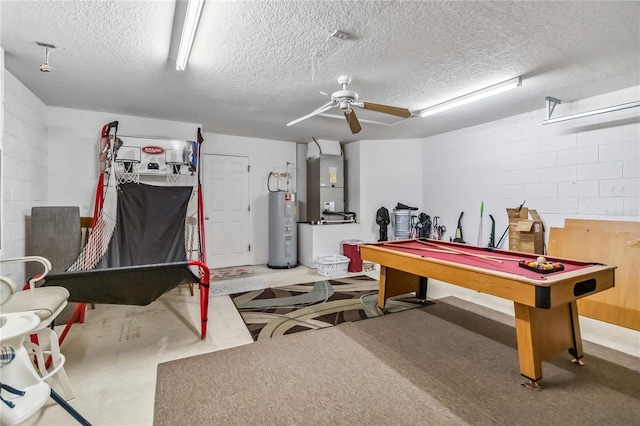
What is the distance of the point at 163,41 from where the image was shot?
7.61 ft

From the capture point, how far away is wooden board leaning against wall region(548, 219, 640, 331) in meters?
2.95

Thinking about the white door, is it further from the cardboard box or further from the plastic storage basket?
the cardboard box

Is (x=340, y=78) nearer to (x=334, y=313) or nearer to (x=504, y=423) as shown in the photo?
→ (x=334, y=313)

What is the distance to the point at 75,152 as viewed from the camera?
3.99m

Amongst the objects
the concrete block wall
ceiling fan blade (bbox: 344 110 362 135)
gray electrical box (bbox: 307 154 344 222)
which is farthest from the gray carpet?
gray electrical box (bbox: 307 154 344 222)

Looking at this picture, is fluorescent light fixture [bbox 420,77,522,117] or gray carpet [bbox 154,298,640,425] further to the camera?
fluorescent light fixture [bbox 420,77,522,117]

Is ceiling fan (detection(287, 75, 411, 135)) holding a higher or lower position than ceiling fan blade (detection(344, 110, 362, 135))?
higher

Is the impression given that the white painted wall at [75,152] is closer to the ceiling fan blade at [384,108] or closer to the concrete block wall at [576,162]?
the ceiling fan blade at [384,108]

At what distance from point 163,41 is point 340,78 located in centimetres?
155

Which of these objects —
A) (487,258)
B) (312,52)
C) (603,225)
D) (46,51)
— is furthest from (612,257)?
(46,51)

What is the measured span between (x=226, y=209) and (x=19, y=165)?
292 centimetres

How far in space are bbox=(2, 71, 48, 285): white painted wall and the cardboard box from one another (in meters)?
5.72

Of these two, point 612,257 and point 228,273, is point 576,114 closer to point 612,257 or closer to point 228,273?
point 612,257

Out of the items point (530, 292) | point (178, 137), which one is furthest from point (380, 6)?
point (178, 137)
